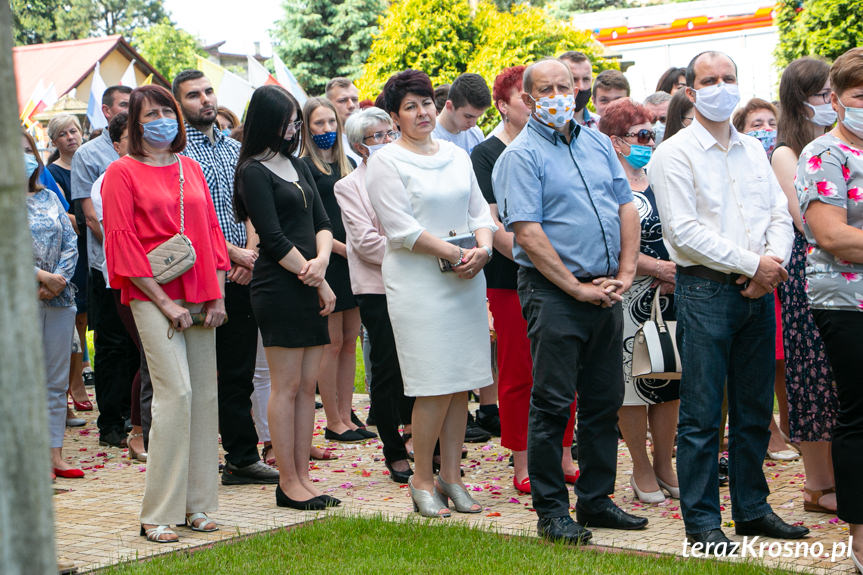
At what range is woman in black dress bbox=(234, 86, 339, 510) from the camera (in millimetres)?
6391

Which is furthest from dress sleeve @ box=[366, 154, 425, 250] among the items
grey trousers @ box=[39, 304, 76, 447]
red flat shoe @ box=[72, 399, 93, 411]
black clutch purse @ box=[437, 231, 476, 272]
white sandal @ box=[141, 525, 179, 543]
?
red flat shoe @ box=[72, 399, 93, 411]

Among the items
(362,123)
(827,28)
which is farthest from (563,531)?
(827,28)

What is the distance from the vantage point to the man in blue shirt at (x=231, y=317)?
734 centimetres

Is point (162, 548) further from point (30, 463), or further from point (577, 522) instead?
point (30, 463)

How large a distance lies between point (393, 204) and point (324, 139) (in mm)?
2402

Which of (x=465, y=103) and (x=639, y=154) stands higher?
(x=465, y=103)

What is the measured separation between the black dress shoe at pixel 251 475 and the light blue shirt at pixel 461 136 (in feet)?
9.95

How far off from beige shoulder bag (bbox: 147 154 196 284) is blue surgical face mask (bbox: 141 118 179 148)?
1.80ft

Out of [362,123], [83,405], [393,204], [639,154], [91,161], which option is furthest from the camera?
[83,405]

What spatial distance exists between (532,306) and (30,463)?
161 inches

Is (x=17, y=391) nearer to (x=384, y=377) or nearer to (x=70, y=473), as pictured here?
(x=384, y=377)

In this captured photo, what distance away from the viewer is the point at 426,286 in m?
6.16

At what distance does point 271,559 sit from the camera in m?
5.11

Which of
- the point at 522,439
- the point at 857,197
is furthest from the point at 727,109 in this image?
the point at 522,439
